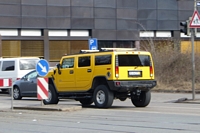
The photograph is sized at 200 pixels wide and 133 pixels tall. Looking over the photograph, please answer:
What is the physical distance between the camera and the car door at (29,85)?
2591 cm

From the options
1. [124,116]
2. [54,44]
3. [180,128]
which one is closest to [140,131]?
[180,128]

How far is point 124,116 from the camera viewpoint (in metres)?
16.4

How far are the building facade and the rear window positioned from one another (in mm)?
23383

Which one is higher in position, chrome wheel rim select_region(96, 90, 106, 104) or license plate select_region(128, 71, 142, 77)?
license plate select_region(128, 71, 142, 77)

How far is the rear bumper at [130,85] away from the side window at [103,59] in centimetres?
78

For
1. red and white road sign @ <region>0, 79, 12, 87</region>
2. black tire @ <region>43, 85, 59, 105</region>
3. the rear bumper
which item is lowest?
black tire @ <region>43, 85, 59, 105</region>

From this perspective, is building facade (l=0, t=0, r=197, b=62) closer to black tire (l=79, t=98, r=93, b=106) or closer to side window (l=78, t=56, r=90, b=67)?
black tire (l=79, t=98, r=93, b=106)

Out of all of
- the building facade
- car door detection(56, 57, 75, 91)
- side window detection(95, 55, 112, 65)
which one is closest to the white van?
car door detection(56, 57, 75, 91)

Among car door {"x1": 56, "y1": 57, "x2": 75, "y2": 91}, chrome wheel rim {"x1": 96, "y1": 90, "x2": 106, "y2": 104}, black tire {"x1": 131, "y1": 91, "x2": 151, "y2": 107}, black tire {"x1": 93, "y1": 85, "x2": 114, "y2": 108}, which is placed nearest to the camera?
black tire {"x1": 93, "y1": 85, "x2": 114, "y2": 108}

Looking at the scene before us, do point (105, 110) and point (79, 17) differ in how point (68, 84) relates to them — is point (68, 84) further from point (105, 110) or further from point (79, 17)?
point (79, 17)

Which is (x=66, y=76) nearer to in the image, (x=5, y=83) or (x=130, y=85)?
(x=5, y=83)

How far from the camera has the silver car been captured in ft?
85.1

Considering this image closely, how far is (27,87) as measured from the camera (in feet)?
86.2

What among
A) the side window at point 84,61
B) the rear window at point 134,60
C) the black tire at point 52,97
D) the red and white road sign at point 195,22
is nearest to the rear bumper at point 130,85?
the rear window at point 134,60
